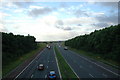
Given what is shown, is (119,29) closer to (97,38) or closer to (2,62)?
(97,38)

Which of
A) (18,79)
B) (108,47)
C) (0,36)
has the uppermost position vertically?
(0,36)

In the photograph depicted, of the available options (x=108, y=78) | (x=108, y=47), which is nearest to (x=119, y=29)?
(x=108, y=47)

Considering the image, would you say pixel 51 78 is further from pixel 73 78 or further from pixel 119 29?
pixel 119 29

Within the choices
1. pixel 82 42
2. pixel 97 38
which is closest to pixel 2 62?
pixel 97 38

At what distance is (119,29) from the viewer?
55219 mm

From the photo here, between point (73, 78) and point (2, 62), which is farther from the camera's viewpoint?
point (2, 62)

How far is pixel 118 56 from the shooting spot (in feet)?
162

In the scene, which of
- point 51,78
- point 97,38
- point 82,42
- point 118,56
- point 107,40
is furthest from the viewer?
point 82,42

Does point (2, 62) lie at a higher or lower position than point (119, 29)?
lower

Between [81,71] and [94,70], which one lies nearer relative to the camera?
[81,71]

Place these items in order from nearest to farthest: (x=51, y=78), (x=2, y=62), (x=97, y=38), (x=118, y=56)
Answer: (x=51, y=78) < (x=2, y=62) < (x=118, y=56) < (x=97, y=38)

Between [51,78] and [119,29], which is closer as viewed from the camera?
[51,78]

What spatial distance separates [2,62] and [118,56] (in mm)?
32735

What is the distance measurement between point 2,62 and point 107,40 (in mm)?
36403
